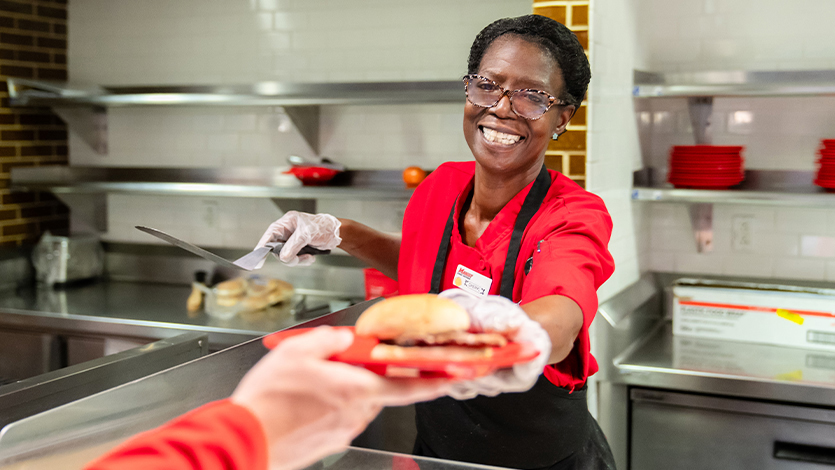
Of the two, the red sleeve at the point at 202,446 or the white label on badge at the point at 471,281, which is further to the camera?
the white label on badge at the point at 471,281

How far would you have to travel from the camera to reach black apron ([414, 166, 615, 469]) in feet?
5.11

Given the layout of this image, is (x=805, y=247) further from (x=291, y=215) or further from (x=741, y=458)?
(x=291, y=215)

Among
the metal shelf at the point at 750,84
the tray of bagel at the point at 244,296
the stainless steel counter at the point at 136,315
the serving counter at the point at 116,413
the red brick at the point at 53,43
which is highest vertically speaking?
the red brick at the point at 53,43

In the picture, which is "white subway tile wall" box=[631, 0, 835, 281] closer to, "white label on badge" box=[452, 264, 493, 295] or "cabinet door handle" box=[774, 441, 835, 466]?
"cabinet door handle" box=[774, 441, 835, 466]

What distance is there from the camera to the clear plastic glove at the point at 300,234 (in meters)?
1.56

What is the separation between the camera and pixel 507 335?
2.80 feet

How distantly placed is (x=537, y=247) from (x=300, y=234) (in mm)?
533

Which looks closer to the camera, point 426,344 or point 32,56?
point 426,344

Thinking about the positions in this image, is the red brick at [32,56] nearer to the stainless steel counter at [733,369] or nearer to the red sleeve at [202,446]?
the stainless steel counter at [733,369]

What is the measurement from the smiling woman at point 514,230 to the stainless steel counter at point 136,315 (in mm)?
1297

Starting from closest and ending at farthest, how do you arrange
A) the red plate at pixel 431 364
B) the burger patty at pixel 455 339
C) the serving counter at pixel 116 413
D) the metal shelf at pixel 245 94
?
the red plate at pixel 431 364, the burger patty at pixel 455 339, the serving counter at pixel 116 413, the metal shelf at pixel 245 94

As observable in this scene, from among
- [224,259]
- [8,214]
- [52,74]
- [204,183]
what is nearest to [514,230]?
[224,259]

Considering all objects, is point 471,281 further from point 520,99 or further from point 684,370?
point 684,370

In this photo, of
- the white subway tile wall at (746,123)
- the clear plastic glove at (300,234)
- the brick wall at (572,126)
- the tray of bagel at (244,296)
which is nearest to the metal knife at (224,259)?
the clear plastic glove at (300,234)
